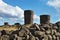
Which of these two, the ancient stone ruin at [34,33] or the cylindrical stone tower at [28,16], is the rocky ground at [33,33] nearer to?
the ancient stone ruin at [34,33]

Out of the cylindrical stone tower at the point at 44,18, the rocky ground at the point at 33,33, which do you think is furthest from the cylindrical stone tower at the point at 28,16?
the rocky ground at the point at 33,33

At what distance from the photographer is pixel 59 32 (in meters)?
18.1

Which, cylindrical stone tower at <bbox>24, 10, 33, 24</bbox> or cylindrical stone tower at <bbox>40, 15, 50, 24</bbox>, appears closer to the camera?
cylindrical stone tower at <bbox>40, 15, 50, 24</bbox>

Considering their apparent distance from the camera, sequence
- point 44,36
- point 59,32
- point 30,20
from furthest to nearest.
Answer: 1. point 30,20
2. point 59,32
3. point 44,36

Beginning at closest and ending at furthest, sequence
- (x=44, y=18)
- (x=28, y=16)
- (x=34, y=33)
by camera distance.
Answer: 1. (x=34, y=33)
2. (x=44, y=18)
3. (x=28, y=16)

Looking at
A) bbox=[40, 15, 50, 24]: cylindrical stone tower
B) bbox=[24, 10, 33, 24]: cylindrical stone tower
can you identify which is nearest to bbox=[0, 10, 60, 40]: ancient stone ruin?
bbox=[40, 15, 50, 24]: cylindrical stone tower

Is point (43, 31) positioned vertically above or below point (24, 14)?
below

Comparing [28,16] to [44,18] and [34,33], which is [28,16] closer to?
[44,18]

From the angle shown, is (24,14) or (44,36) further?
(24,14)

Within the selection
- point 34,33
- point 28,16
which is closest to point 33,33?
point 34,33

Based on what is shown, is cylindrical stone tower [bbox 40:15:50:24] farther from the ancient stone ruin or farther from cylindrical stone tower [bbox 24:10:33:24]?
cylindrical stone tower [bbox 24:10:33:24]

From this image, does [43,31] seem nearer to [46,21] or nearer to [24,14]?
[46,21]

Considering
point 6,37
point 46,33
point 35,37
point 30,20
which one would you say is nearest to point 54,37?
point 46,33

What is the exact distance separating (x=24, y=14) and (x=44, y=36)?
8100 millimetres
